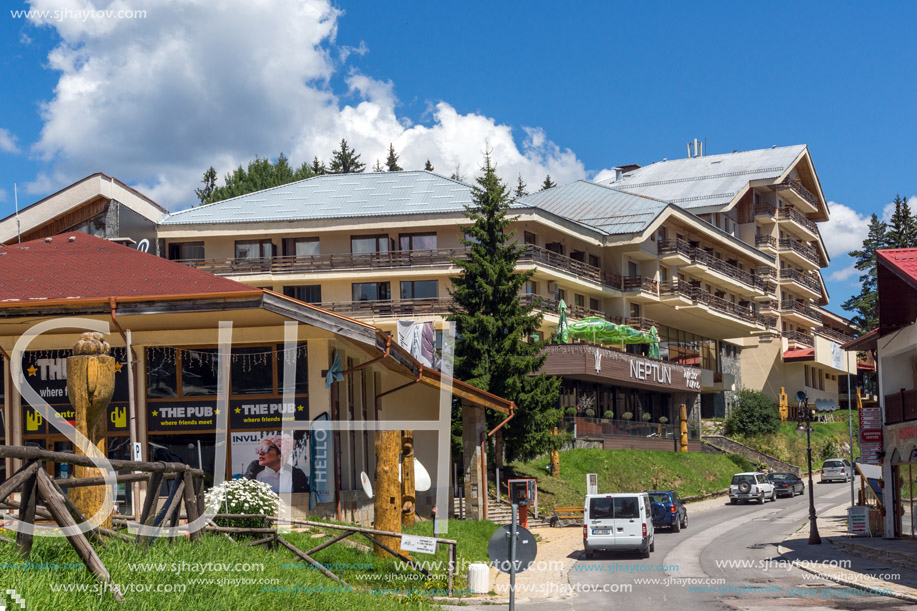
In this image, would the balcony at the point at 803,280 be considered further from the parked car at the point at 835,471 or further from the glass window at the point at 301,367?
the glass window at the point at 301,367

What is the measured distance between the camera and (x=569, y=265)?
57219 millimetres

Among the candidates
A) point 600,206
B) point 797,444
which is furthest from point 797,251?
point 600,206

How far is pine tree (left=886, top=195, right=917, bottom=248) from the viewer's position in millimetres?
87250

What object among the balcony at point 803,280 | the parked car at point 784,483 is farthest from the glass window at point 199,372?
the balcony at point 803,280

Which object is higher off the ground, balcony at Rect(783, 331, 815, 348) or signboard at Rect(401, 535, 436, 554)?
balcony at Rect(783, 331, 815, 348)

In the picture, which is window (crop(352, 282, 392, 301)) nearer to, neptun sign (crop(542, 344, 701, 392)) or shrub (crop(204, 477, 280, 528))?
neptun sign (crop(542, 344, 701, 392))

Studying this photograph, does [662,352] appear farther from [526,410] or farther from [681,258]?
[526,410]

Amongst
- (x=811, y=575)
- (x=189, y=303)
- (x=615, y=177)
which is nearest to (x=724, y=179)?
(x=615, y=177)

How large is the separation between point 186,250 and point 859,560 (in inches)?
1569

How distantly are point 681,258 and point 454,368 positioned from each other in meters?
29.3

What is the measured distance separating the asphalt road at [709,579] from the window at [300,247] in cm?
2712

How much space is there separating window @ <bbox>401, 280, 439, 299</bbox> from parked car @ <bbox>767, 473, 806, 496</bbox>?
20.1m

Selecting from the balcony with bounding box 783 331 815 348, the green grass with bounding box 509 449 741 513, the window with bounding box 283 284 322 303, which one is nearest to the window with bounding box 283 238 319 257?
the window with bounding box 283 284 322 303

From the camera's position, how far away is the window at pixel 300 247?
55.8 meters
